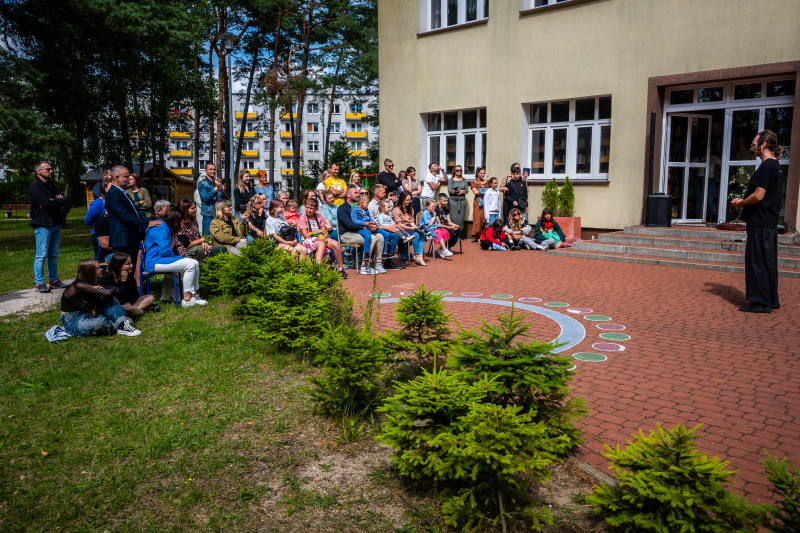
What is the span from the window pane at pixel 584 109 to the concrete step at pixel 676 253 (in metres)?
3.87

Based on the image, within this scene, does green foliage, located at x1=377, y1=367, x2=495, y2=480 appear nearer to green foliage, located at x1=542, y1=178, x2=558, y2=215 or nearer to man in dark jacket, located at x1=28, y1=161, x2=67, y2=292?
man in dark jacket, located at x1=28, y1=161, x2=67, y2=292

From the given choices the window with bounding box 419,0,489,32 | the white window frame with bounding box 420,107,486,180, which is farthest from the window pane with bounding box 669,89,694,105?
the window with bounding box 419,0,489,32

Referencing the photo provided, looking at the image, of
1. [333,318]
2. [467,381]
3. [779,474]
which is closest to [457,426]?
[467,381]

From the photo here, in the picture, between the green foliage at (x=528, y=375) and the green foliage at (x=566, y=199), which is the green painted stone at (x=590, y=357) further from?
the green foliage at (x=566, y=199)

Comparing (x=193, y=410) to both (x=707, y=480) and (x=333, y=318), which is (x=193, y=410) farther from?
(x=707, y=480)

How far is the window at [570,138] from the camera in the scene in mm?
15203

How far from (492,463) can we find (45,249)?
9.31m

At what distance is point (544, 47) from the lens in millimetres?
15562

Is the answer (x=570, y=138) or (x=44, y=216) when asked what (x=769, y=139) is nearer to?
(x=570, y=138)

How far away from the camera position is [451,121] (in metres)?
18.4

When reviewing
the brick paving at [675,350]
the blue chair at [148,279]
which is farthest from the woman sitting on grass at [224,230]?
the brick paving at [675,350]

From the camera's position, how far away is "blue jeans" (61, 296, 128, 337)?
22.0ft

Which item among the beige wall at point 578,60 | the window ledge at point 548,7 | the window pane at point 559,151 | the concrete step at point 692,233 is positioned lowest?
the concrete step at point 692,233

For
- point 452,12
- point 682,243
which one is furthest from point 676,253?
point 452,12
